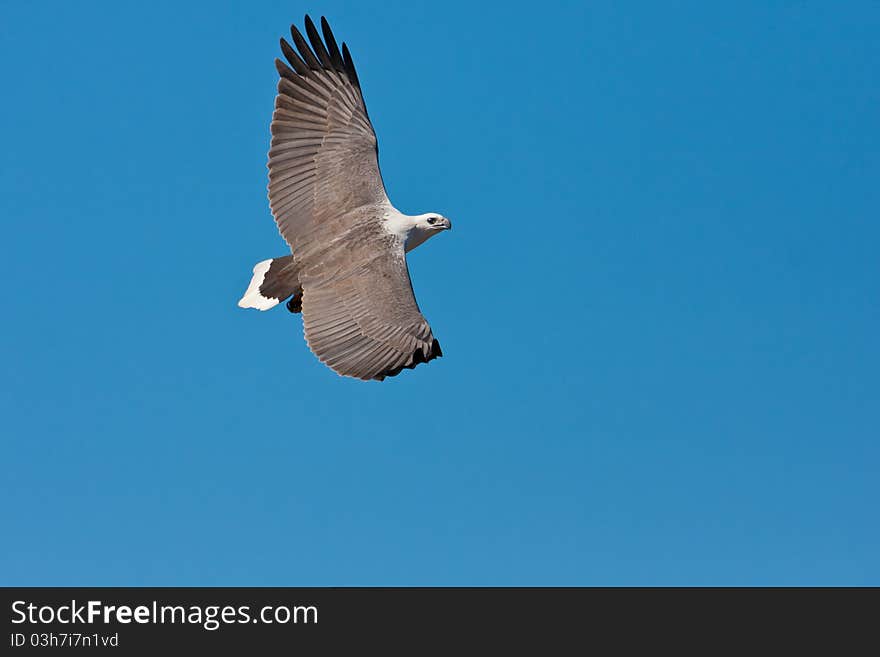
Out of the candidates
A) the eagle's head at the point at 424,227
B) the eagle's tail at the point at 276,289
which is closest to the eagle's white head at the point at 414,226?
the eagle's head at the point at 424,227

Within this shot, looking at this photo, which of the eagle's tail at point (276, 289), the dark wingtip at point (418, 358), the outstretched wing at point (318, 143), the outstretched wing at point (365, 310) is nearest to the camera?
the dark wingtip at point (418, 358)

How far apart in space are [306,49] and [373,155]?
5.60ft

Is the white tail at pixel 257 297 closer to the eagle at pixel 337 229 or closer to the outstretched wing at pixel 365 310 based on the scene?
the eagle at pixel 337 229

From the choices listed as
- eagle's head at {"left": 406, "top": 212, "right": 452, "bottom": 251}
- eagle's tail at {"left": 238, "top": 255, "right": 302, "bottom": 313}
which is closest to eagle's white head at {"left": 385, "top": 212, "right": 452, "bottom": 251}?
eagle's head at {"left": 406, "top": 212, "right": 452, "bottom": 251}

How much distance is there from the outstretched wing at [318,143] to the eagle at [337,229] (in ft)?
0.04

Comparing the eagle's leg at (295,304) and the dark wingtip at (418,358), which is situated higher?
the eagle's leg at (295,304)

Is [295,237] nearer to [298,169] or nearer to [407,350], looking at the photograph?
[298,169]

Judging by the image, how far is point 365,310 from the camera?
15.9 m

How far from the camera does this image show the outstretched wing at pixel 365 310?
15539 millimetres

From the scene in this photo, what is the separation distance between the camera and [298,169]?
16844 millimetres

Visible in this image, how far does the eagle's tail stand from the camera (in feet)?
53.8

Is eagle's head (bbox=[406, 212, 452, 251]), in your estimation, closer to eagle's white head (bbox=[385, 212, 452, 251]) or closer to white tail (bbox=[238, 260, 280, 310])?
→ eagle's white head (bbox=[385, 212, 452, 251])
